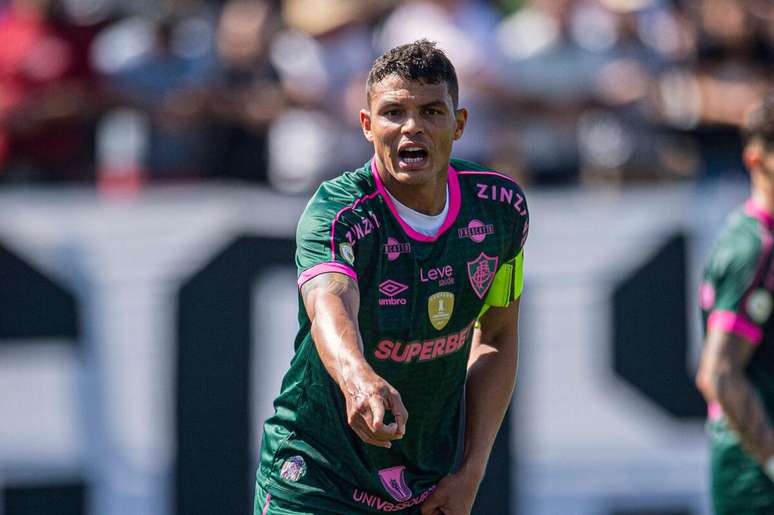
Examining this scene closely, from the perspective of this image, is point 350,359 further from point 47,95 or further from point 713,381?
point 47,95

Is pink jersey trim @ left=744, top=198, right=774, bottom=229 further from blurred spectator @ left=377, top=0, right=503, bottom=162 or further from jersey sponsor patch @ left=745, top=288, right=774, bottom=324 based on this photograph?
blurred spectator @ left=377, top=0, right=503, bottom=162

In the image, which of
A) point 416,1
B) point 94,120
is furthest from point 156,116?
point 416,1

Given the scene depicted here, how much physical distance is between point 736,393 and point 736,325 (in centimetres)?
35

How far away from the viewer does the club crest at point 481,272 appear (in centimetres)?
514

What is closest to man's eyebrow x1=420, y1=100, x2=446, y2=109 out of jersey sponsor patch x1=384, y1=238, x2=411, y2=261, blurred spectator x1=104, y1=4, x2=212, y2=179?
jersey sponsor patch x1=384, y1=238, x2=411, y2=261

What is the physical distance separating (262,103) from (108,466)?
2920mm

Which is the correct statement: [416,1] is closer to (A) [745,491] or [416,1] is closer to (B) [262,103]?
(B) [262,103]

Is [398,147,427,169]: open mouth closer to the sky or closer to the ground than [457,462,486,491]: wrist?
closer to the sky

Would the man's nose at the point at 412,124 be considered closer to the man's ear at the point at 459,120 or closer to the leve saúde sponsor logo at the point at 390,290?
the man's ear at the point at 459,120

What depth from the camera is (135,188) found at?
9.83 meters

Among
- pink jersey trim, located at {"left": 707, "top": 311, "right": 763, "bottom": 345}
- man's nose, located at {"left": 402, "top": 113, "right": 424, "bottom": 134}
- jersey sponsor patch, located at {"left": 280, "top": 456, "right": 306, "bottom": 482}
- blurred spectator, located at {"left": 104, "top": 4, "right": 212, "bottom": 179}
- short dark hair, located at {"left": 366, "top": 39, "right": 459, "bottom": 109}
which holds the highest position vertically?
blurred spectator, located at {"left": 104, "top": 4, "right": 212, "bottom": 179}

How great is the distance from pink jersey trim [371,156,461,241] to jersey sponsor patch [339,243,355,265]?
0.29 metres

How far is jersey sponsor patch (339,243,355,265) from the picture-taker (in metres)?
4.72

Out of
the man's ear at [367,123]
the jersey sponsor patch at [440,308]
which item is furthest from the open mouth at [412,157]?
Result: the jersey sponsor patch at [440,308]
